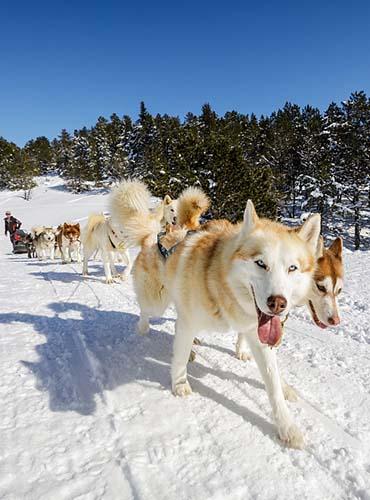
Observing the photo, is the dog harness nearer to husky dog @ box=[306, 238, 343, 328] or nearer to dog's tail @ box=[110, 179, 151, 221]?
dog's tail @ box=[110, 179, 151, 221]

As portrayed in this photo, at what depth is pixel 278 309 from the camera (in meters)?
1.94

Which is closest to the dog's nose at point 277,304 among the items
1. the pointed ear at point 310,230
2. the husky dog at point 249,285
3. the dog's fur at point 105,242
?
the husky dog at point 249,285

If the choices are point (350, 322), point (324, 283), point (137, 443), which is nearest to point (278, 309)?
point (137, 443)

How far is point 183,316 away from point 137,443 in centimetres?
98

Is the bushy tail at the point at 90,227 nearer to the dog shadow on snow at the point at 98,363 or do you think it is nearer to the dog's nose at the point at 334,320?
the dog shadow on snow at the point at 98,363

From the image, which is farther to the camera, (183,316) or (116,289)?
(116,289)

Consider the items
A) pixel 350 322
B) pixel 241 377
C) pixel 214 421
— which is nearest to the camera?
pixel 214 421

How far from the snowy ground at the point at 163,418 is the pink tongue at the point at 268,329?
647 mm

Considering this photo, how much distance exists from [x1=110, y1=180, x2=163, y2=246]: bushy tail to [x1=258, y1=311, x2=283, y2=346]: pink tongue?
7.64ft

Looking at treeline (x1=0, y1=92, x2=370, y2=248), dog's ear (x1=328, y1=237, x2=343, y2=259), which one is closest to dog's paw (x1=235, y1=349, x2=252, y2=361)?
dog's ear (x1=328, y1=237, x2=343, y2=259)

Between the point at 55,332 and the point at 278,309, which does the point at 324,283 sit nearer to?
the point at 278,309

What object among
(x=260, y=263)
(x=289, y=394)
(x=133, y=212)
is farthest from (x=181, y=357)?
(x=133, y=212)

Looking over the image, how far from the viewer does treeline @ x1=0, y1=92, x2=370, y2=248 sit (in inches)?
909

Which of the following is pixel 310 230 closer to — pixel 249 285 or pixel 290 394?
pixel 249 285
